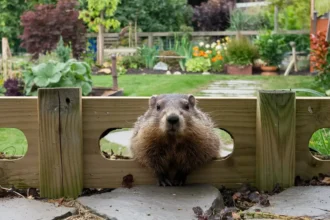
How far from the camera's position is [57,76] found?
751cm

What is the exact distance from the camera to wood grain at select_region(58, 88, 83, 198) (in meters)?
2.41

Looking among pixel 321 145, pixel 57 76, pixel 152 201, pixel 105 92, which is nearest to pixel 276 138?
pixel 152 201

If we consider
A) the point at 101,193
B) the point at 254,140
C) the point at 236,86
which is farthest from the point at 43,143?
the point at 236,86

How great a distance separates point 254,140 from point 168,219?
0.70m

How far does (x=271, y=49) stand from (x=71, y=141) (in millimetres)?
11905

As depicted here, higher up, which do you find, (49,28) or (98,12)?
(98,12)

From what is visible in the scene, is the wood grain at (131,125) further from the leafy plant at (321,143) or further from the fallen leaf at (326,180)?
the leafy plant at (321,143)

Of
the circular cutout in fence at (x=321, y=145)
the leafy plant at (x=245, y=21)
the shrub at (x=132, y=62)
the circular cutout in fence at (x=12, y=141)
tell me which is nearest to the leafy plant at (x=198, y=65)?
the shrub at (x=132, y=62)

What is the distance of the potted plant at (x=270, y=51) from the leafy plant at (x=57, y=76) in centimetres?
696

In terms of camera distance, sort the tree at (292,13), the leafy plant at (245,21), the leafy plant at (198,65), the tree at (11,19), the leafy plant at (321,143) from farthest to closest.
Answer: the tree at (11,19) < the leafy plant at (245,21) < the tree at (292,13) < the leafy plant at (198,65) < the leafy plant at (321,143)

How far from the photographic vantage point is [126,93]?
30.9ft

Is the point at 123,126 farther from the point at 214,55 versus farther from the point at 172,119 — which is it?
the point at 214,55

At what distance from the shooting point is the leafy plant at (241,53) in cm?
1388

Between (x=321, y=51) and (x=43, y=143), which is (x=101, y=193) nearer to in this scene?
(x=43, y=143)
